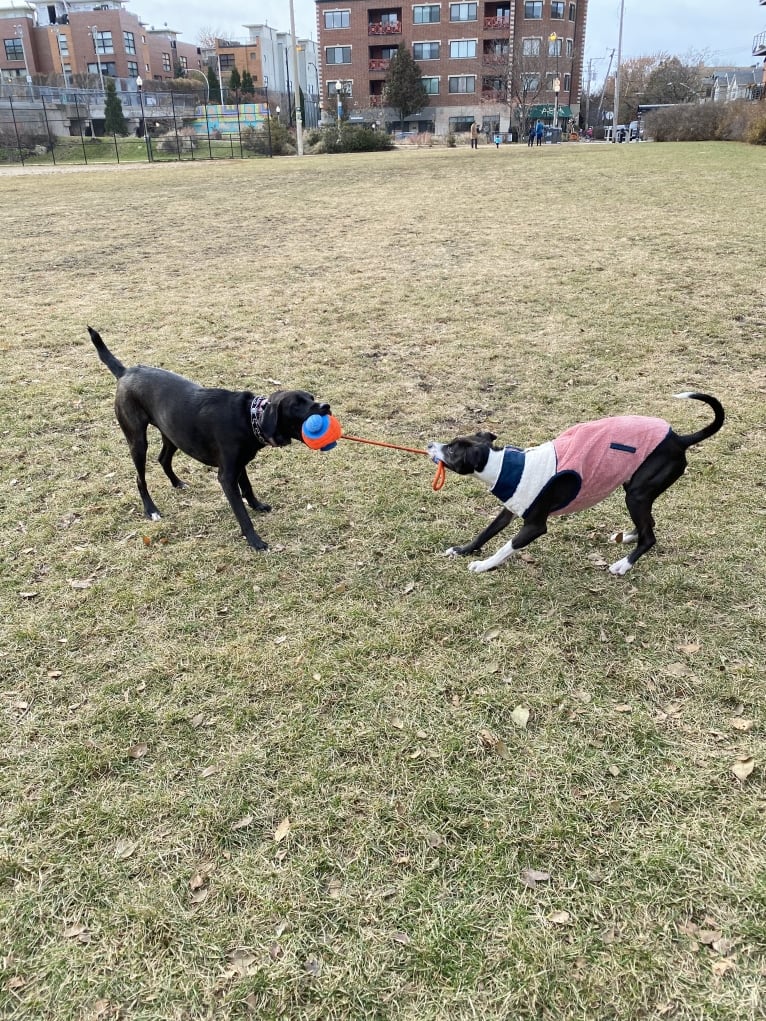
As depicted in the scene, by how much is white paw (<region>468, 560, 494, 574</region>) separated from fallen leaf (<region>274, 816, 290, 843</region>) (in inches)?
68.0

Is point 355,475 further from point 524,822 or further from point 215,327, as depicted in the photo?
point 215,327

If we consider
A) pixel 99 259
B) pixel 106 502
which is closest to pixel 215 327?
pixel 106 502

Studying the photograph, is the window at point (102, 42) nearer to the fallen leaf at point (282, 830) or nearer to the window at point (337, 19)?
the window at point (337, 19)

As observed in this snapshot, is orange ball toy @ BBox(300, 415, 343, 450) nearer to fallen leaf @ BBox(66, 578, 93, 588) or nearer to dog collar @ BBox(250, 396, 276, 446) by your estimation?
dog collar @ BBox(250, 396, 276, 446)

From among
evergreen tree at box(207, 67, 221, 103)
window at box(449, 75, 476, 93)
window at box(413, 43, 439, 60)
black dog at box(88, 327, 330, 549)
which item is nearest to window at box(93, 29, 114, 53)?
evergreen tree at box(207, 67, 221, 103)

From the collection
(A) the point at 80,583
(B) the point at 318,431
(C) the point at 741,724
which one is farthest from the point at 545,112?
(C) the point at 741,724

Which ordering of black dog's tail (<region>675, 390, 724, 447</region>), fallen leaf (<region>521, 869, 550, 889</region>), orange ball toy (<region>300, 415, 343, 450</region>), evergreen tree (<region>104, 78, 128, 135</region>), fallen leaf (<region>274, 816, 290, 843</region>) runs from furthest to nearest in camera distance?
evergreen tree (<region>104, 78, 128, 135</region>) → orange ball toy (<region>300, 415, 343, 450</region>) → black dog's tail (<region>675, 390, 724, 447</region>) → fallen leaf (<region>274, 816, 290, 843</region>) → fallen leaf (<region>521, 869, 550, 889</region>)

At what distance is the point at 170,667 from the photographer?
121 inches

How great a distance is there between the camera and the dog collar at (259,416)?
337 cm

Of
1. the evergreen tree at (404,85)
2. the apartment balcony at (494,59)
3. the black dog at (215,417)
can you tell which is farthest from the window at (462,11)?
the black dog at (215,417)

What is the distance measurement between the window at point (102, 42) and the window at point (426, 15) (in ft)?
130

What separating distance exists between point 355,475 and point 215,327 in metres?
3.97

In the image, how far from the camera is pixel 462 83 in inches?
2248

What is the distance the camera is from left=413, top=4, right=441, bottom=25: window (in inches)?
2202
